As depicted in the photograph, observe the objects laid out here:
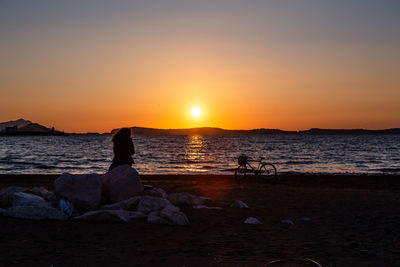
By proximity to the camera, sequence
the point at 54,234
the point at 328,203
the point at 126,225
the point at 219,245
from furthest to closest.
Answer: the point at 328,203, the point at 126,225, the point at 54,234, the point at 219,245

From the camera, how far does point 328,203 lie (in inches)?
464

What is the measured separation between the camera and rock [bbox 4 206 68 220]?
28.0 ft

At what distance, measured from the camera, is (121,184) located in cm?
1019

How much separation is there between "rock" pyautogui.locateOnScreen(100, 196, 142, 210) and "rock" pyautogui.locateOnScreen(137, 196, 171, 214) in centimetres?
18

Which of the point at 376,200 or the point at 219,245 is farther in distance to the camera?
the point at 376,200

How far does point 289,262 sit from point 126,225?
3.93 meters

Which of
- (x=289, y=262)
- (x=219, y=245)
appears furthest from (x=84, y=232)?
(x=289, y=262)

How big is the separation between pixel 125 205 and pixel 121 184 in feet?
2.71

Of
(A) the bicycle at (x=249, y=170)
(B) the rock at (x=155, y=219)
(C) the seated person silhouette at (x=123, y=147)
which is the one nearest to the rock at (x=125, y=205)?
(B) the rock at (x=155, y=219)

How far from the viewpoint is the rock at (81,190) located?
367 inches

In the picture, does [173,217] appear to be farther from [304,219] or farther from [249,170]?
[249,170]

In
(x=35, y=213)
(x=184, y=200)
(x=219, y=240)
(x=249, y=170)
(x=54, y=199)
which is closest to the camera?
(x=219, y=240)

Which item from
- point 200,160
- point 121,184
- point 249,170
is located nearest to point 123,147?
point 121,184

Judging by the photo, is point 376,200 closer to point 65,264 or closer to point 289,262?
point 289,262
